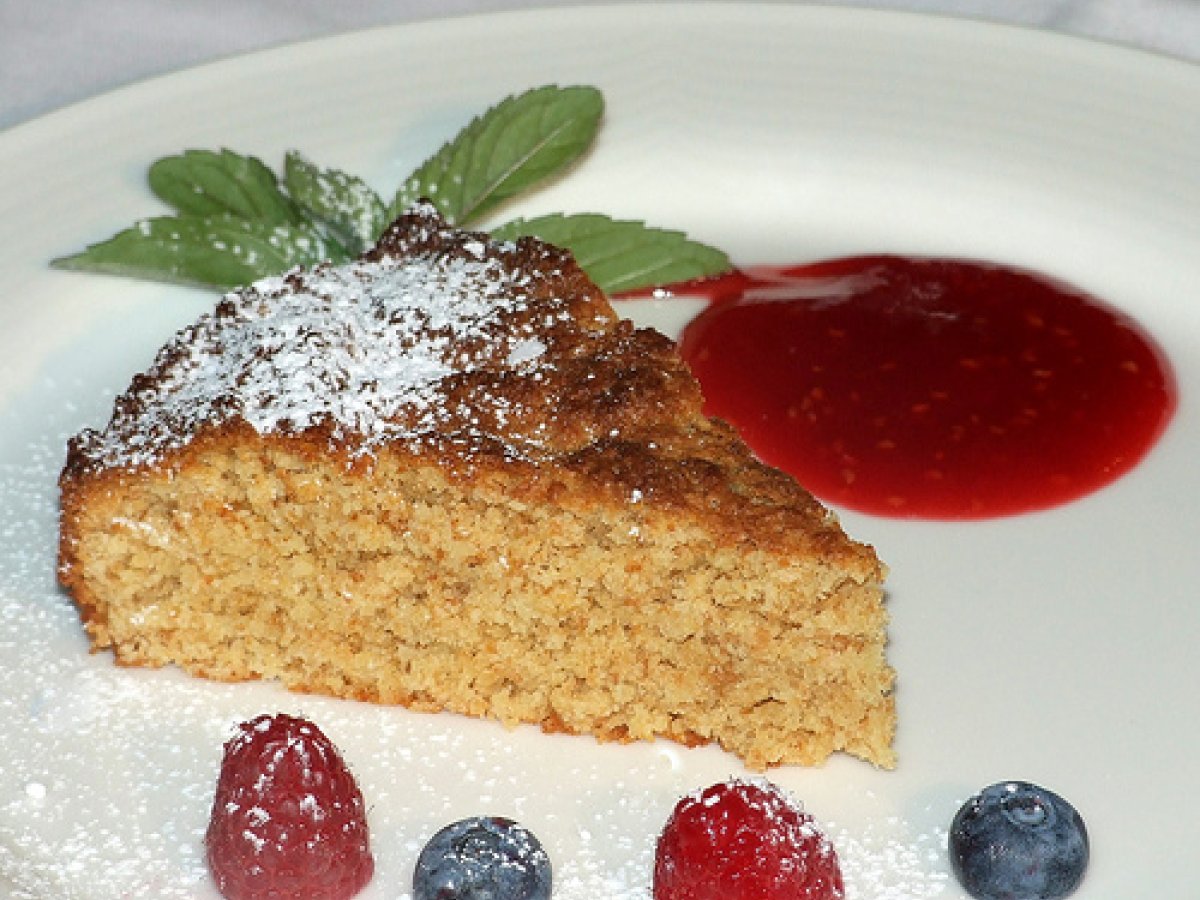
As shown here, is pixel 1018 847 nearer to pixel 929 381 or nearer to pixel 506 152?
pixel 929 381

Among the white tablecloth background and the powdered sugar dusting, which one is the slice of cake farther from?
the white tablecloth background

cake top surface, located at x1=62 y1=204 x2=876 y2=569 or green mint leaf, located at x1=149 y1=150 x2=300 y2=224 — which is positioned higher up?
cake top surface, located at x1=62 y1=204 x2=876 y2=569

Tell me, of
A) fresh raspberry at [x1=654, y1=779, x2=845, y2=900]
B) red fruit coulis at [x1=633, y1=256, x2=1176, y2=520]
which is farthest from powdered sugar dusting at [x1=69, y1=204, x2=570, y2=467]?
fresh raspberry at [x1=654, y1=779, x2=845, y2=900]

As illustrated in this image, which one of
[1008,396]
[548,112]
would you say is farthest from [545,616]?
[548,112]

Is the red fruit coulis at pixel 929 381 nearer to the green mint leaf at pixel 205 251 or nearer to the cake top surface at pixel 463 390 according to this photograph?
the cake top surface at pixel 463 390

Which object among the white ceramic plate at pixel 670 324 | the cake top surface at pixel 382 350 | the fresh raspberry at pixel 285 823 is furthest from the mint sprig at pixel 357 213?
the fresh raspberry at pixel 285 823

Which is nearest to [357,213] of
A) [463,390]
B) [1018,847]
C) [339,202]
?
[339,202]

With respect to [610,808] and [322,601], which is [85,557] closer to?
[322,601]
